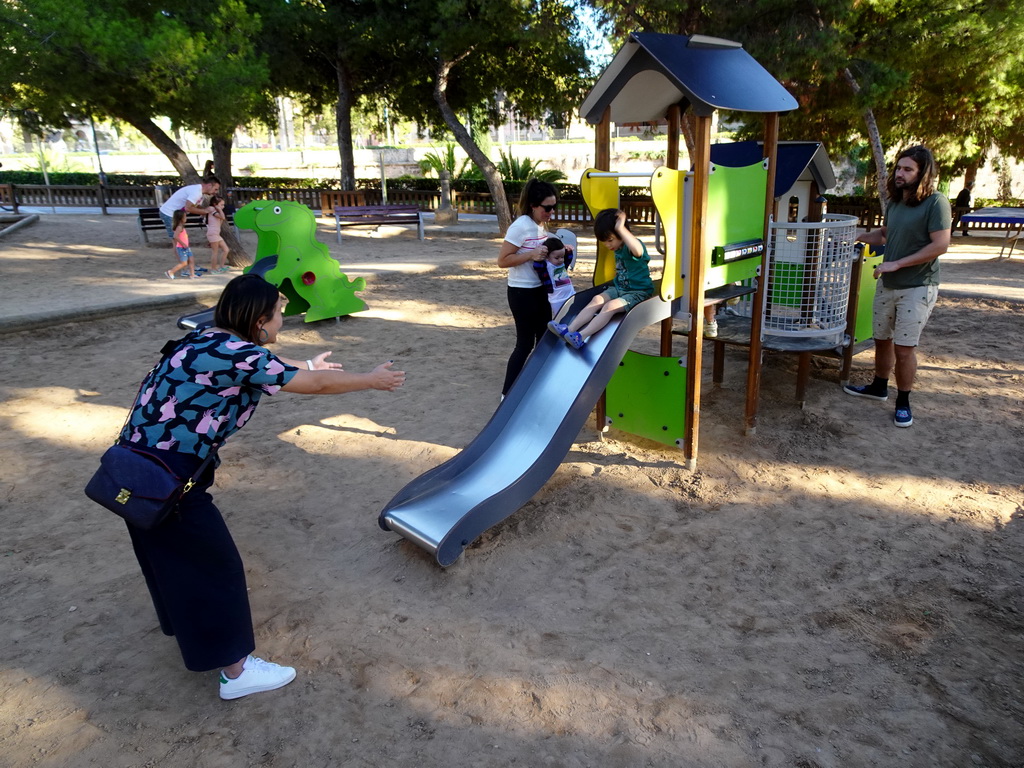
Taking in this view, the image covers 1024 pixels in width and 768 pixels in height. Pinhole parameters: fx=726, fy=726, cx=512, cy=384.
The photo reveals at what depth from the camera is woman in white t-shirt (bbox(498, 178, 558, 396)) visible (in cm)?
456

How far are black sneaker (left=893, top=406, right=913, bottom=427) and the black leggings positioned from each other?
98.2 inches

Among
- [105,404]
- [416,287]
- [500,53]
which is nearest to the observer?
[105,404]

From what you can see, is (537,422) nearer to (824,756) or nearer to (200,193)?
(824,756)

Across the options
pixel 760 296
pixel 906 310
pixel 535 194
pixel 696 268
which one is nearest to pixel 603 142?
pixel 535 194

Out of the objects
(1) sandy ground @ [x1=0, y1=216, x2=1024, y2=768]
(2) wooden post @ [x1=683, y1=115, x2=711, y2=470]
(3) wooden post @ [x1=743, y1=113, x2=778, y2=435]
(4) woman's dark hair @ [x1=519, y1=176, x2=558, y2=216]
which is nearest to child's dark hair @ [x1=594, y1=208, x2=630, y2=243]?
(2) wooden post @ [x1=683, y1=115, x2=711, y2=470]

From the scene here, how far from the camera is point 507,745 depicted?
242cm

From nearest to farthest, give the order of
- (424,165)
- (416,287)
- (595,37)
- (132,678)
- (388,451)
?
(132,678) < (388,451) < (416,287) < (595,37) < (424,165)

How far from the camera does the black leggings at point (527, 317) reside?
4.79 metres

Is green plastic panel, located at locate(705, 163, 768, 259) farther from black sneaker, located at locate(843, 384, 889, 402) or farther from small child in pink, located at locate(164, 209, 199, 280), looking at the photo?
small child in pink, located at locate(164, 209, 199, 280)

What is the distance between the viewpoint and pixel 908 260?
15.2 feet

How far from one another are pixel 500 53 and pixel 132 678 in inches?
616

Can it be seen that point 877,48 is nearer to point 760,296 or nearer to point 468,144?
point 468,144

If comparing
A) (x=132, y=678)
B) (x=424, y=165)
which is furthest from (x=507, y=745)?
(x=424, y=165)

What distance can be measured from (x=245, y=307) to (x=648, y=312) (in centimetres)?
227
